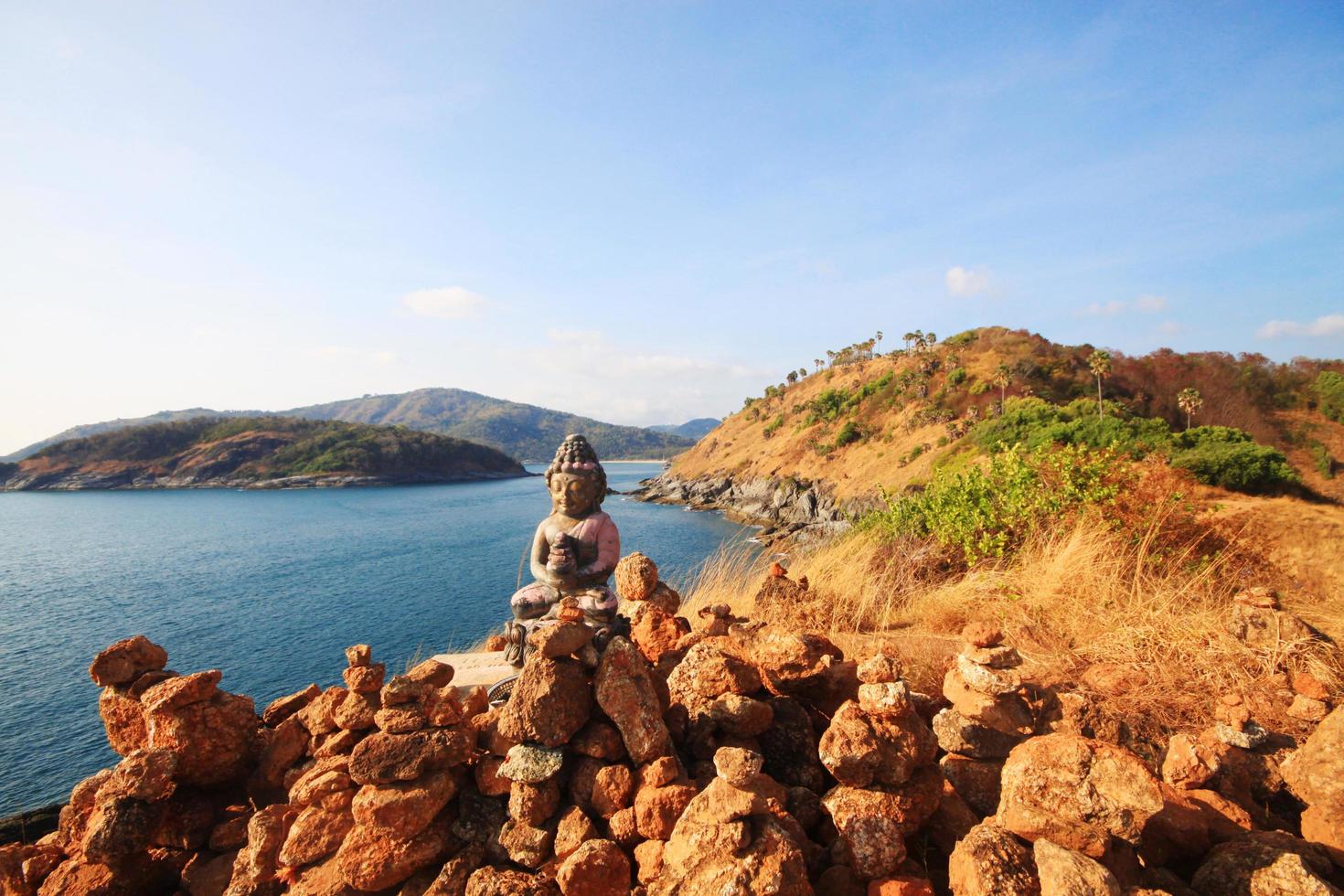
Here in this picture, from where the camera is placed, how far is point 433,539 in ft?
138

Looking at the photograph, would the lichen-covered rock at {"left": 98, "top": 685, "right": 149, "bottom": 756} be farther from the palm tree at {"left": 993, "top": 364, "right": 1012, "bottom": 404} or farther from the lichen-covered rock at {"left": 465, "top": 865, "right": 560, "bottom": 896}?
the palm tree at {"left": 993, "top": 364, "right": 1012, "bottom": 404}

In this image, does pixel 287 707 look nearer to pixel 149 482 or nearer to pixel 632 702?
pixel 632 702

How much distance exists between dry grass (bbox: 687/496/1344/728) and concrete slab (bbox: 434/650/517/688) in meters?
2.90

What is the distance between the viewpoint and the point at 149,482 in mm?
89062

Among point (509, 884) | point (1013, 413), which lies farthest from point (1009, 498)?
point (1013, 413)

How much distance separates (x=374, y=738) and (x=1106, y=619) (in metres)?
5.88

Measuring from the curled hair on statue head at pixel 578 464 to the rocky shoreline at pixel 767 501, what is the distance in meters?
31.3

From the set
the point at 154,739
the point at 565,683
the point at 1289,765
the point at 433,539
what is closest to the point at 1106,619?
the point at 1289,765

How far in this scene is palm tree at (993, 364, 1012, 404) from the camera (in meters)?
45.2

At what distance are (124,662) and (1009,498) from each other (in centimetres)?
914

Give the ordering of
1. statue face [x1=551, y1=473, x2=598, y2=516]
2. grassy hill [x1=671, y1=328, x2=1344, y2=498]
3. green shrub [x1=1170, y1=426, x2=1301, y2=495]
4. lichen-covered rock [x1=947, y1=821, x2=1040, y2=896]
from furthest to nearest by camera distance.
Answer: grassy hill [x1=671, y1=328, x2=1344, y2=498], green shrub [x1=1170, y1=426, x2=1301, y2=495], statue face [x1=551, y1=473, x2=598, y2=516], lichen-covered rock [x1=947, y1=821, x2=1040, y2=896]

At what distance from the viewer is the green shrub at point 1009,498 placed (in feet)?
25.1

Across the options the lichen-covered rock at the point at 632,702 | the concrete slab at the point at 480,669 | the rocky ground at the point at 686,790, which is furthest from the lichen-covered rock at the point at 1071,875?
the concrete slab at the point at 480,669

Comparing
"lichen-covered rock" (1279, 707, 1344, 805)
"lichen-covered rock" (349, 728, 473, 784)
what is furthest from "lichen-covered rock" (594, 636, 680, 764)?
"lichen-covered rock" (1279, 707, 1344, 805)
